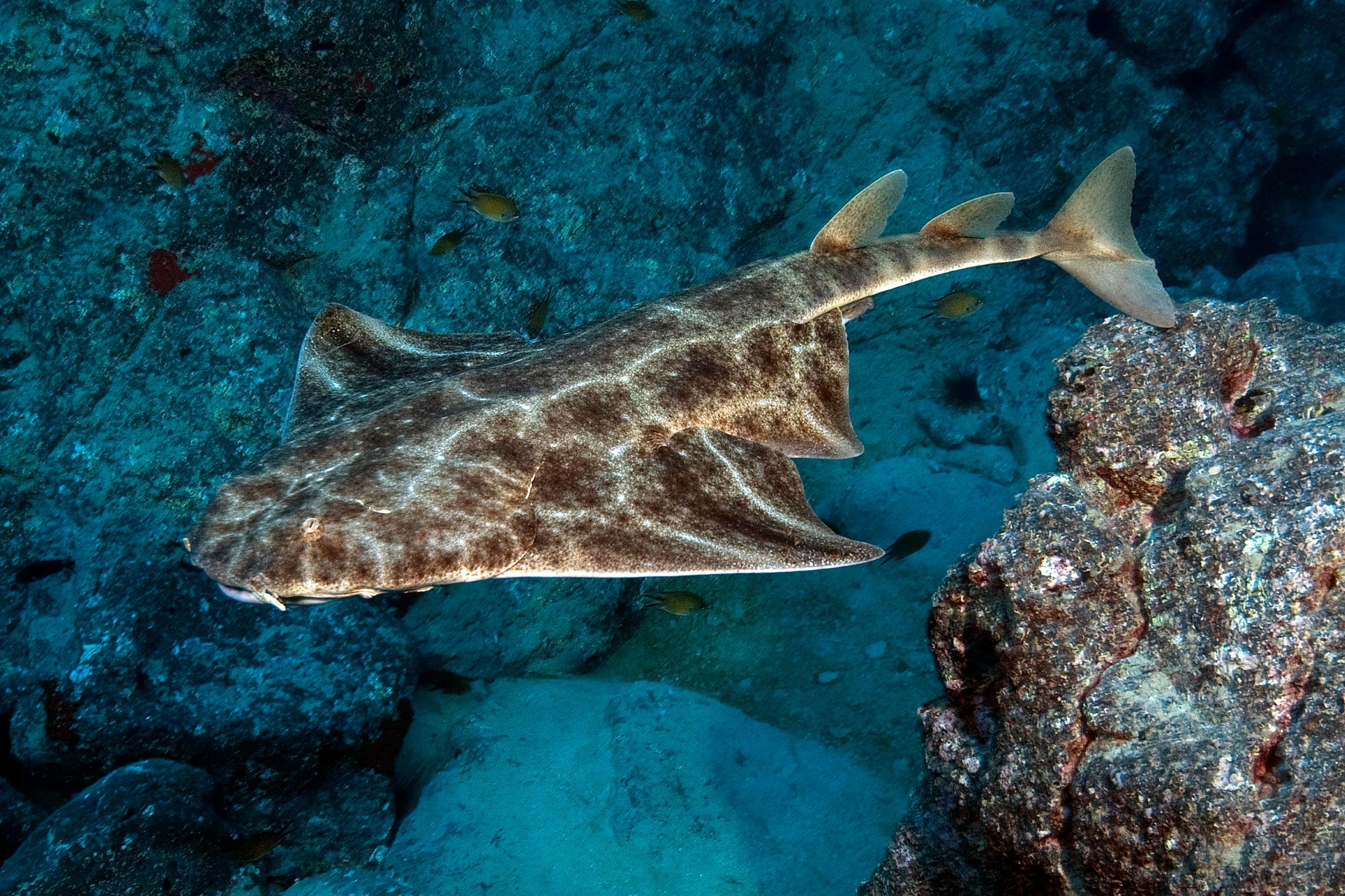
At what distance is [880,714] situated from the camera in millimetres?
5383

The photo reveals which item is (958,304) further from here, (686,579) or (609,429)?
(609,429)

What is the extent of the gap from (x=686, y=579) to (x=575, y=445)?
4.01 m

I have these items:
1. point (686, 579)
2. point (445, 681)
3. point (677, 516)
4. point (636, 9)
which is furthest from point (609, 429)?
point (636, 9)

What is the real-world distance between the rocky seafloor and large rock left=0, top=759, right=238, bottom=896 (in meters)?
0.03

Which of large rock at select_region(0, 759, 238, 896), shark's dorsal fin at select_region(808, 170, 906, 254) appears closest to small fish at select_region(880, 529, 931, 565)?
shark's dorsal fin at select_region(808, 170, 906, 254)

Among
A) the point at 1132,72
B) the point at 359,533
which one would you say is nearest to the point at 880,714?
the point at 359,533

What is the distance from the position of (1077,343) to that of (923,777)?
1.84 metres

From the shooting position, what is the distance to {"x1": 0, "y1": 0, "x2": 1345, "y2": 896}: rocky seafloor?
230cm

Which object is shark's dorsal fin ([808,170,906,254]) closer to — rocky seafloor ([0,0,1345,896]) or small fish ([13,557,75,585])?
rocky seafloor ([0,0,1345,896])

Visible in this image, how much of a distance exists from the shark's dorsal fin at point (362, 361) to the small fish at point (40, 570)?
3168 millimetres

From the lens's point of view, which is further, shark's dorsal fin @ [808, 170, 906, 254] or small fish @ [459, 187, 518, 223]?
A: small fish @ [459, 187, 518, 223]

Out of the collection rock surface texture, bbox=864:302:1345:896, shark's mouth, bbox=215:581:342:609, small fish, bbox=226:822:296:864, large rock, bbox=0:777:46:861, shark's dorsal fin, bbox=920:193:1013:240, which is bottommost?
small fish, bbox=226:822:296:864

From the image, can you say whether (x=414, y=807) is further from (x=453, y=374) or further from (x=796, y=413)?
(x=796, y=413)

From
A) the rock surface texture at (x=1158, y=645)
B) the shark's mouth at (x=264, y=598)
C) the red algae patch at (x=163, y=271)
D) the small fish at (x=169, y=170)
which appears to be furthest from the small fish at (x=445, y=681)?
the small fish at (x=169, y=170)
